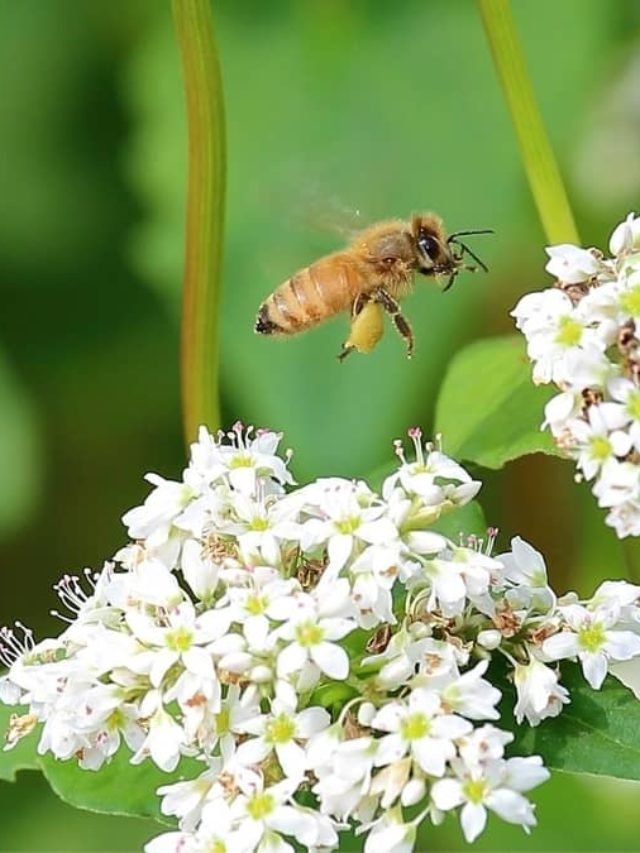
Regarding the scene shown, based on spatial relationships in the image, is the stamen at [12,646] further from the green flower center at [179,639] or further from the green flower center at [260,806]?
the green flower center at [260,806]

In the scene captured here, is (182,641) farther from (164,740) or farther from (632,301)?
(632,301)

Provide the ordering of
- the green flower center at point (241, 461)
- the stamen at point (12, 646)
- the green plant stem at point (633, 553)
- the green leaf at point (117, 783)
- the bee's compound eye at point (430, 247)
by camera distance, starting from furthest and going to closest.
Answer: the bee's compound eye at point (430, 247), the green plant stem at point (633, 553), the stamen at point (12, 646), the green leaf at point (117, 783), the green flower center at point (241, 461)

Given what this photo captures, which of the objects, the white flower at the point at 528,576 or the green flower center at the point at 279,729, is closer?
the green flower center at the point at 279,729

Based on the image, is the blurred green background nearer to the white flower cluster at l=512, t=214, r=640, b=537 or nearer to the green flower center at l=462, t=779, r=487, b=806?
the white flower cluster at l=512, t=214, r=640, b=537

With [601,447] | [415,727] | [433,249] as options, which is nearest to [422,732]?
[415,727]

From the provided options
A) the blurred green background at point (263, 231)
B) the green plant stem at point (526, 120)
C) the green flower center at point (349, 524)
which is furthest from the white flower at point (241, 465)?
the blurred green background at point (263, 231)

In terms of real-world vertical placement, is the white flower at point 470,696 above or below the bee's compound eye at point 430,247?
below

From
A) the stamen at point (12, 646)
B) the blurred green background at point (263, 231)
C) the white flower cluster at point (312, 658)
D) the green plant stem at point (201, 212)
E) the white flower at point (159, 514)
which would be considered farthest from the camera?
the blurred green background at point (263, 231)
